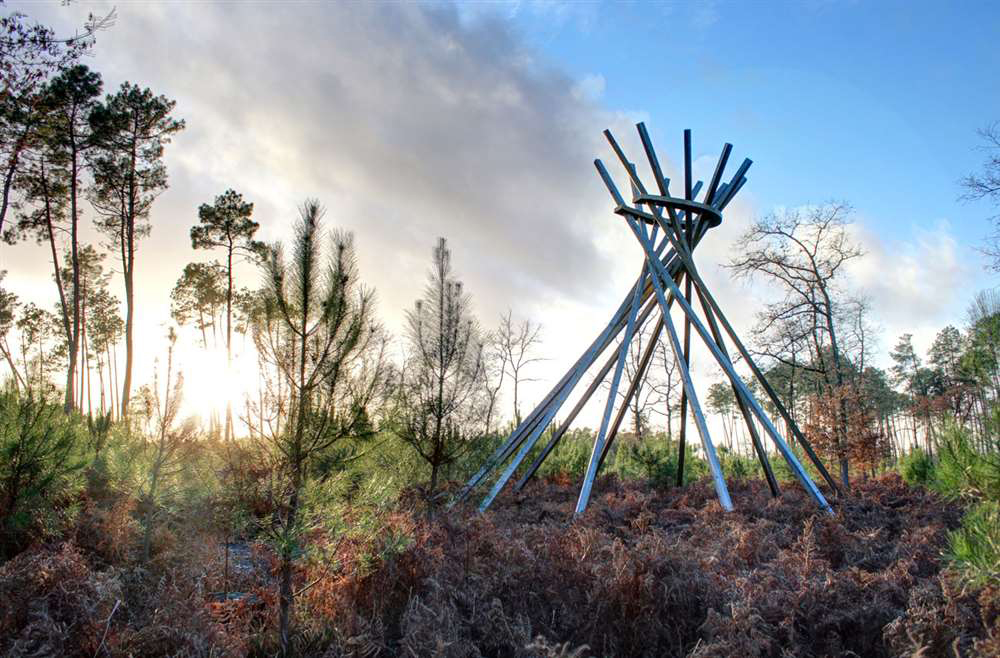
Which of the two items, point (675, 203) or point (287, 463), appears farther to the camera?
point (675, 203)

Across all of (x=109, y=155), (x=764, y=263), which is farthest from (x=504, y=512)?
(x=109, y=155)

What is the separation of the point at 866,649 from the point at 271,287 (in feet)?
15.0

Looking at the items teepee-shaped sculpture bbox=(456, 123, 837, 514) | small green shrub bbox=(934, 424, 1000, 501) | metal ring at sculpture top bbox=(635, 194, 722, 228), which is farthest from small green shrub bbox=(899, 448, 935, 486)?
small green shrub bbox=(934, 424, 1000, 501)

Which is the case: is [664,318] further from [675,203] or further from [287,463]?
[287,463]

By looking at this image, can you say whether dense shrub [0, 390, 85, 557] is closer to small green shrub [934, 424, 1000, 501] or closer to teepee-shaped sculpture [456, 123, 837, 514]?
teepee-shaped sculpture [456, 123, 837, 514]

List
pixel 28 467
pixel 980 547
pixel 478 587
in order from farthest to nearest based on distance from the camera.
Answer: pixel 28 467 → pixel 478 587 → pixel 980 547

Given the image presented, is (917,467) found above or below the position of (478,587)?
above

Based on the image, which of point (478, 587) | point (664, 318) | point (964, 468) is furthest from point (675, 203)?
point (478, 587)

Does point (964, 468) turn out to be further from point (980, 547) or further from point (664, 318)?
point (664, 318)

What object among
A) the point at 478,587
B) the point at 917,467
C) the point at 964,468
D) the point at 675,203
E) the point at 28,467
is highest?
the point at 675,203

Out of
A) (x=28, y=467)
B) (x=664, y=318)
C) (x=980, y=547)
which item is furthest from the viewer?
(x=664, y=318)

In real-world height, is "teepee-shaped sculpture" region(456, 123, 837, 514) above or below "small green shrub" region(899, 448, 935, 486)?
above

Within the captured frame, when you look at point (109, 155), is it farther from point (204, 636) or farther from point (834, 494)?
point (834, 494)

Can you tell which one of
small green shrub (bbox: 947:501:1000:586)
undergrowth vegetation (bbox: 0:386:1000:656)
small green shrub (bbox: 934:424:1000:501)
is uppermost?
small green shrub (bbox: 934:424:1000:501)
